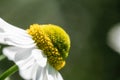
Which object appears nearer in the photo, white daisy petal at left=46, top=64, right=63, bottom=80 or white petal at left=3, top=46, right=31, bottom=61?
white petal at left=3, top=46, right=31, bottom=61

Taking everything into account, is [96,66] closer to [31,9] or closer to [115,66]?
[115,66]

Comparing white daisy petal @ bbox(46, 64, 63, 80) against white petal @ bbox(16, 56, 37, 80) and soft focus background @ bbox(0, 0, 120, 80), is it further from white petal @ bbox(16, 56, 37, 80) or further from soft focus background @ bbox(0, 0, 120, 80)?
soft focus background @ bbox(0, 0, 120, 80)

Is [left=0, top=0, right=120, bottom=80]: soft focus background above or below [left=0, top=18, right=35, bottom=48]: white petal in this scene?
below

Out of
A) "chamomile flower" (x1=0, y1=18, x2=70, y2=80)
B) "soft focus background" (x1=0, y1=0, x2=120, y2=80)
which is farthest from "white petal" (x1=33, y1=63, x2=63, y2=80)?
"soft focus background" (x1=0, y1=0, x2=120, y2=80)

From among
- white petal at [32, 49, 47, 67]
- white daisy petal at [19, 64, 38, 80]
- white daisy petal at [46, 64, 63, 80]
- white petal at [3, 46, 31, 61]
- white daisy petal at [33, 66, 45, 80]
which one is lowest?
white daisy petal at [46, 64, 63, 80]

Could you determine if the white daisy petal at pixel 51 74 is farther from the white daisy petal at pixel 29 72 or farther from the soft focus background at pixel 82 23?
the soft focus background at pixel 82 23

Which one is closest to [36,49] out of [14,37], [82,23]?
[14,37]

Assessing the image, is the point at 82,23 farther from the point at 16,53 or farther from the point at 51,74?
the point at 16,53
